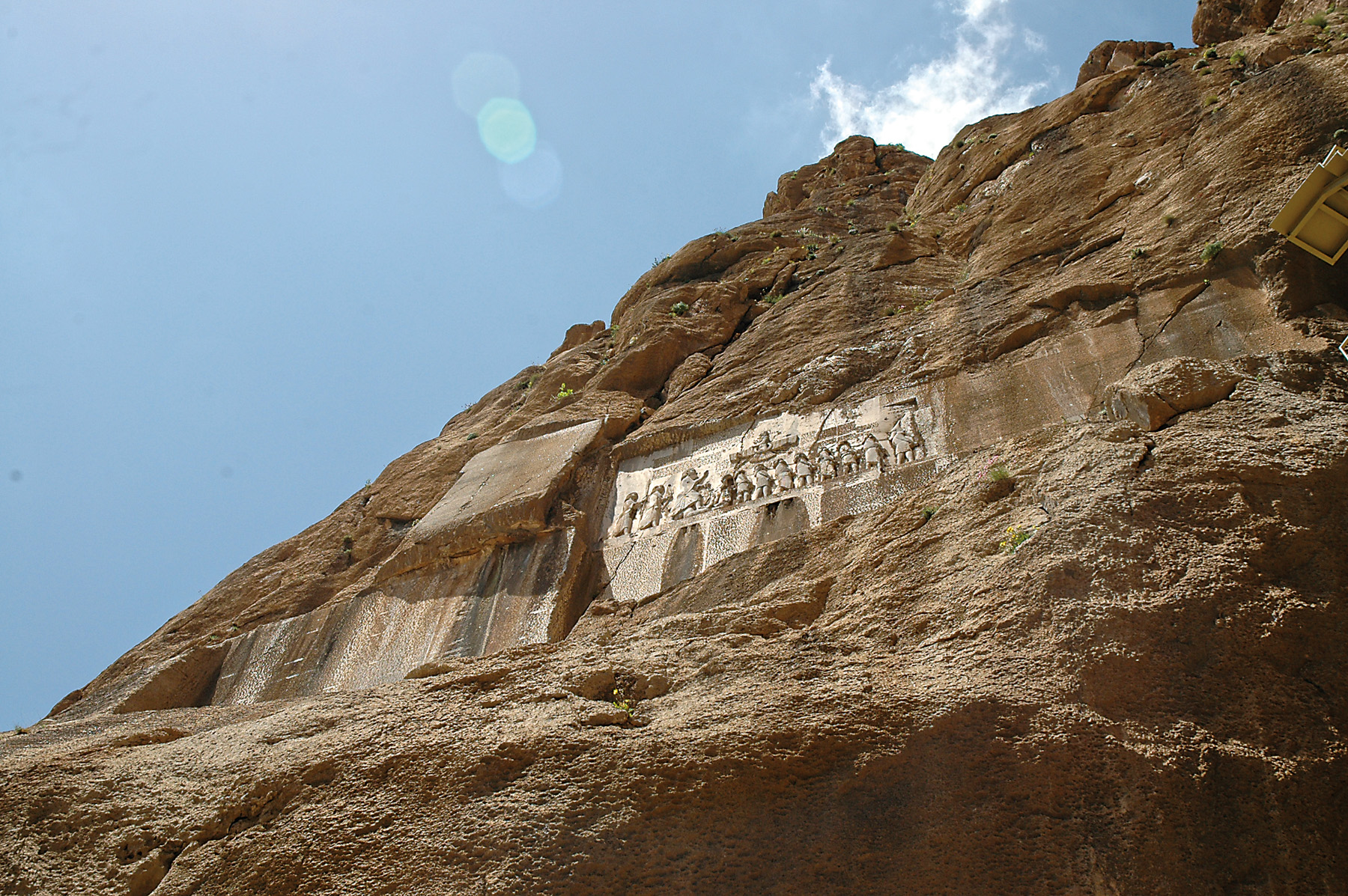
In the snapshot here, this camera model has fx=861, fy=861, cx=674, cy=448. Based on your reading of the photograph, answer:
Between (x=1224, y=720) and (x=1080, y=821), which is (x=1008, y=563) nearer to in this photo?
(x=1224, y=720)

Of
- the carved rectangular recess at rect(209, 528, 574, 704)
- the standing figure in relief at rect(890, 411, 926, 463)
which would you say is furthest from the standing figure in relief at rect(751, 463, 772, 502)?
the carved rectangular recess at rect(209, 528, 574, 704)

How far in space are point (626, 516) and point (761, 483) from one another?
74.1 inches

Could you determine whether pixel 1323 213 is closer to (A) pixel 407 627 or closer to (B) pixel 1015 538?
(B) pixel 1015 538

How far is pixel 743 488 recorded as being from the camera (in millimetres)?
10117

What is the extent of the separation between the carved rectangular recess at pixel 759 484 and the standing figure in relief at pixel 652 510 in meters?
0.01

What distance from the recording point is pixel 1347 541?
194 inches

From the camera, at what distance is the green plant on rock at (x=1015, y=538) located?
555 centimetres

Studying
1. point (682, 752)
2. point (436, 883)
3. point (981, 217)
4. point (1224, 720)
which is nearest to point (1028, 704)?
point (1224, 720)

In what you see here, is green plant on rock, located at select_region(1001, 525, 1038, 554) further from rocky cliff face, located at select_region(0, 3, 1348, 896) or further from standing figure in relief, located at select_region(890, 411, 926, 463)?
standing figure in relief, located at select_region(890, 411, 926, 463)

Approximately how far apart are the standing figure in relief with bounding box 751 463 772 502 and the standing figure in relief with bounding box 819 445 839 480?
624 mm

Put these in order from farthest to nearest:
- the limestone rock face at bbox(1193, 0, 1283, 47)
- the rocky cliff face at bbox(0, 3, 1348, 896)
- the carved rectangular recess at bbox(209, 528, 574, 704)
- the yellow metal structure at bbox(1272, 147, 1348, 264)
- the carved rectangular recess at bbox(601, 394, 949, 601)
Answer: the limestone rock face at bbox(1193, 0, 1283, 47) < the carved rectangular recess at bbox(209, 528, 574, 704) < the carved rectangular recess at bbox(601, 394, 949, 601) < the yellow metal structure at bbox(1272, 147, 1348, 264) < the rocky cliff face at bbox(0, 3, 1348, 896)

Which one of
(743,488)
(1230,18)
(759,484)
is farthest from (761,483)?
(1230,18)

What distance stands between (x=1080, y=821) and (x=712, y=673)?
219 centimetres

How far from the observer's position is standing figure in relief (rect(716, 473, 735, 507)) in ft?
33.0
